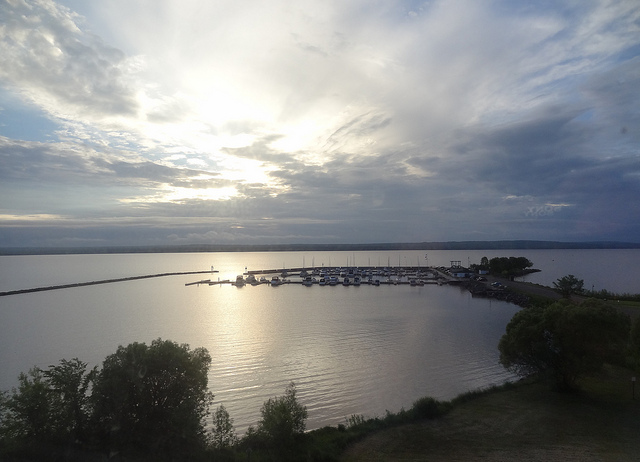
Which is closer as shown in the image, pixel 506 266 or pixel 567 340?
pixel 567 340

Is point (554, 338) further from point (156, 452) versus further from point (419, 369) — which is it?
point (156, 452)

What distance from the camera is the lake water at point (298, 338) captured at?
18.6 m

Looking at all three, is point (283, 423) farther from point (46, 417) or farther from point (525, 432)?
point (525, 432)

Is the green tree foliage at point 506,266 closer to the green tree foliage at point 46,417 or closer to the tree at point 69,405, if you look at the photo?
the tree at point 69,405

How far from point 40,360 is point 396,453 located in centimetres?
2306

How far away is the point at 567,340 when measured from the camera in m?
15.9

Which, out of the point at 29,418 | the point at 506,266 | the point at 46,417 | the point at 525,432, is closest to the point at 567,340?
the point at 525,432

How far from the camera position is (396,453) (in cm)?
1173

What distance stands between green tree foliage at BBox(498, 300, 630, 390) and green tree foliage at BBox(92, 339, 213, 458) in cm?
1346

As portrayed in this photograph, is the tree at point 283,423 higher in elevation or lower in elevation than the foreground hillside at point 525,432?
higher

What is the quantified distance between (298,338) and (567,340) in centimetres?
1868

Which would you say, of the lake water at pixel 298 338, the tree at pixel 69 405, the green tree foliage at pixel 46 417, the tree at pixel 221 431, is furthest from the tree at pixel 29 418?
the lake water at pixel 298 338

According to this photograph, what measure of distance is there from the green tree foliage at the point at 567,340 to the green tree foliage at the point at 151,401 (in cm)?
1346

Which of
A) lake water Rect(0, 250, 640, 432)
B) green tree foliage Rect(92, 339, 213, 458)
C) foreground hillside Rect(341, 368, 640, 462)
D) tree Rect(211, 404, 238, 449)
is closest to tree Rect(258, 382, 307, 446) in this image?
tree Rect(211, 404, 238, 449)
